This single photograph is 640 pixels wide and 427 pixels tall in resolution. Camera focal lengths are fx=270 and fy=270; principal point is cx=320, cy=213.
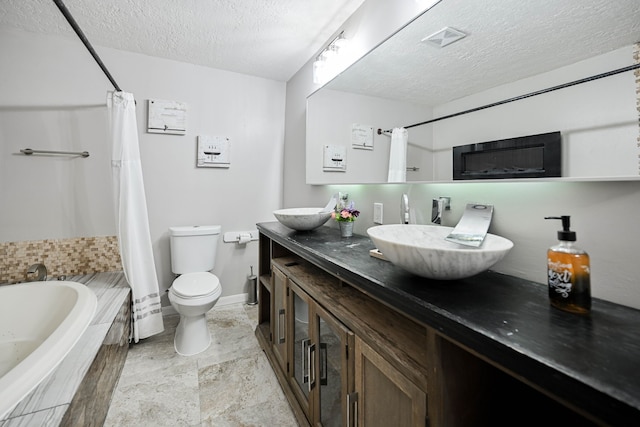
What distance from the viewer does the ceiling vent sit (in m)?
1.12

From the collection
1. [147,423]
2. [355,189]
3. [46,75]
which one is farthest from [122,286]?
[355,189]

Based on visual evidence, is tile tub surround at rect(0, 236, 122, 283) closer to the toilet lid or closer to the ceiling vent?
the toilet lid

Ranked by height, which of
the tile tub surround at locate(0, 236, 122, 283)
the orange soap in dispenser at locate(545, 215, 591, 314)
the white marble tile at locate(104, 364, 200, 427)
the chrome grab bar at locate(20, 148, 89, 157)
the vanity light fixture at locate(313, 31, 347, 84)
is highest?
the vanity light fixture at locate(313, 31, 347, 84)

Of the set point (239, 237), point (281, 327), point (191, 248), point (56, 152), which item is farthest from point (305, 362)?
point (56, 152)

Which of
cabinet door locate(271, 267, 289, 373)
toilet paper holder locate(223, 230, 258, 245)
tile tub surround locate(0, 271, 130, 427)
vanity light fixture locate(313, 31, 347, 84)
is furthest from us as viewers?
toilet paper holder locate(223, 230, 258, 245)

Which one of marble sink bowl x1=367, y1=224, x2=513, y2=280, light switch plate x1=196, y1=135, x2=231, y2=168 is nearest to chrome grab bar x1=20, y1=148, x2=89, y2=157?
light switch plate x1=196, y1=135, x2=231, y2=168

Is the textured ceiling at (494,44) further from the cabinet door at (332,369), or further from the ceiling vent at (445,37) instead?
the cabinet door at (332,369)

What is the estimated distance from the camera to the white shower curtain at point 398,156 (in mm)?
1396

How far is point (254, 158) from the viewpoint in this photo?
2.76m

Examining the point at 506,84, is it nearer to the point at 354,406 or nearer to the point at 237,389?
the point at 354,406

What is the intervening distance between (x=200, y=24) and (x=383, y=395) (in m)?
2.42

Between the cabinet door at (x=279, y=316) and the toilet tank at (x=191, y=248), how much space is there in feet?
2.99

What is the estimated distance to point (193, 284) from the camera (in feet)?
6.48

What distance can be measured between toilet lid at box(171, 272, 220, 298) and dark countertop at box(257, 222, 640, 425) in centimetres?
129
